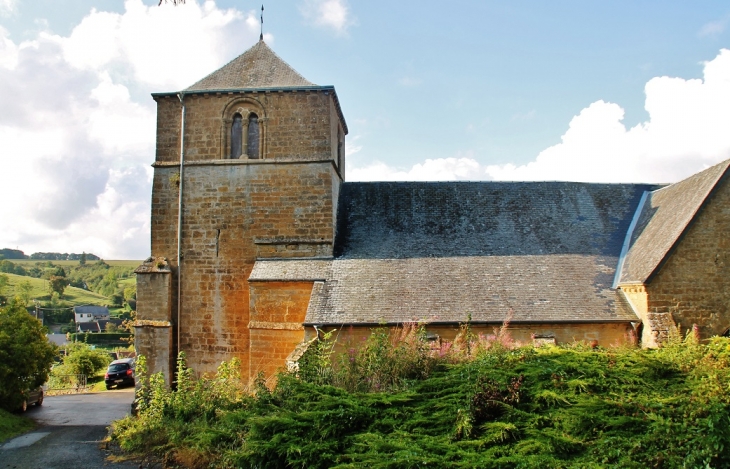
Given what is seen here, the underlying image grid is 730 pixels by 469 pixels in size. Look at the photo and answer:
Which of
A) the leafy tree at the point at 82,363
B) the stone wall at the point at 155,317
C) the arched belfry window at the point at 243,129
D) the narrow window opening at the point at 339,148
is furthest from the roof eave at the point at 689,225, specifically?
the leafy tree at the point at 82,363

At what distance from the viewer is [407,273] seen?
14.8 m

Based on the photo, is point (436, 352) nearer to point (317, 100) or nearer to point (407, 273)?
point (407, 273)

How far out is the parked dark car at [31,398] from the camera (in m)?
16.8

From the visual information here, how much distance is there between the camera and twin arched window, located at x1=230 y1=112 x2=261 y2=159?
16.2m

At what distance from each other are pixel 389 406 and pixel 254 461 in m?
2.28

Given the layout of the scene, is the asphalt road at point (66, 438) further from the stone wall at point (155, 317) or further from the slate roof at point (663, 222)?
the slate roof at point (663, 222)

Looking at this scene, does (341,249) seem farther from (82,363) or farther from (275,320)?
(82,363)

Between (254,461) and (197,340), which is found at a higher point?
(197,340)

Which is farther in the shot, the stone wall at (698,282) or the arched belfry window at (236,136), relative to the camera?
the arched belfry window at (236,136)

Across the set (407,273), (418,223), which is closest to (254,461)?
(407,273)

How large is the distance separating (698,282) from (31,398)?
2193 cm

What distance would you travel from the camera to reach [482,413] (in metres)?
7.89

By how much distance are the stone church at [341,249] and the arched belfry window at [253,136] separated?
0.15 feet

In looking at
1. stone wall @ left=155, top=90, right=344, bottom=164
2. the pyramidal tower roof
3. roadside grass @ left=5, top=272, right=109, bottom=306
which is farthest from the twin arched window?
roadside grass @ left=5, top=272, right=109, bottom=306
